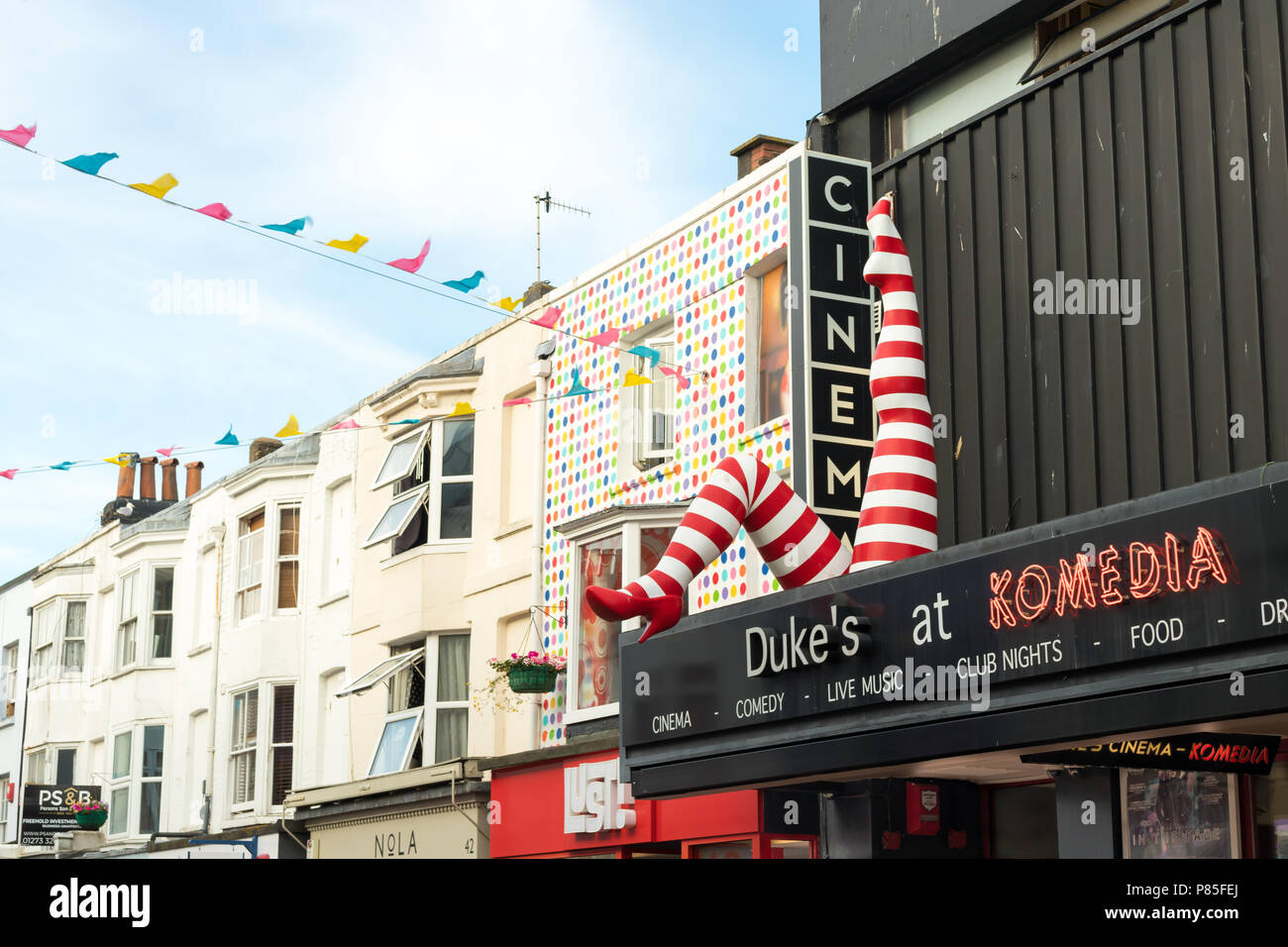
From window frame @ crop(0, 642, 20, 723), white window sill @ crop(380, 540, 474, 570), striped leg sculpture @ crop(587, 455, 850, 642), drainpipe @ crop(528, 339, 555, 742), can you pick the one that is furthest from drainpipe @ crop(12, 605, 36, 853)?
striped leg sculpture @ crop(587, 455, 850, 642)

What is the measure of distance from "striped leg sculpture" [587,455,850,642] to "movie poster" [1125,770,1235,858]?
8.44 feet

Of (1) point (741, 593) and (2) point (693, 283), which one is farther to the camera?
(2) point (693, 283)

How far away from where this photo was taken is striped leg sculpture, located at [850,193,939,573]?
34.3ft

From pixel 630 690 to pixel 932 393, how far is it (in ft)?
11.0

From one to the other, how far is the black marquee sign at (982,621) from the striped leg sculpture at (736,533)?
0.49 m

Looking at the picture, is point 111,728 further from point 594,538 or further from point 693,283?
point 693,283

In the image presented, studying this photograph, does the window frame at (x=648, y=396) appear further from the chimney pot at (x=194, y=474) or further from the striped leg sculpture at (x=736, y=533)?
the chimney pot at (x=194, y=474)

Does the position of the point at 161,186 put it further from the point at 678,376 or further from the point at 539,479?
the point at 539,479

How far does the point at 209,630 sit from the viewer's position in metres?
25.4

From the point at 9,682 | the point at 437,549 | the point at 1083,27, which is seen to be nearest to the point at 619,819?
the point at 437,549

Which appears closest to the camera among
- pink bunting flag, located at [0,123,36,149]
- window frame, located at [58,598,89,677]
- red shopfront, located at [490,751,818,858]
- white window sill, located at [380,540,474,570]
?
pink bunting flag, located at [0,123,36,149]

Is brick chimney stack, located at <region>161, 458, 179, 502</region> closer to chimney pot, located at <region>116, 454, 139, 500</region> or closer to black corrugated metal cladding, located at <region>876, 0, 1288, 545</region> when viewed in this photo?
chimney pot, located at <region>116, 454, 139, 500</region>

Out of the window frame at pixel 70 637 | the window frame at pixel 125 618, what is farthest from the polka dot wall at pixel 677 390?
the window frame at pixel 70 637
